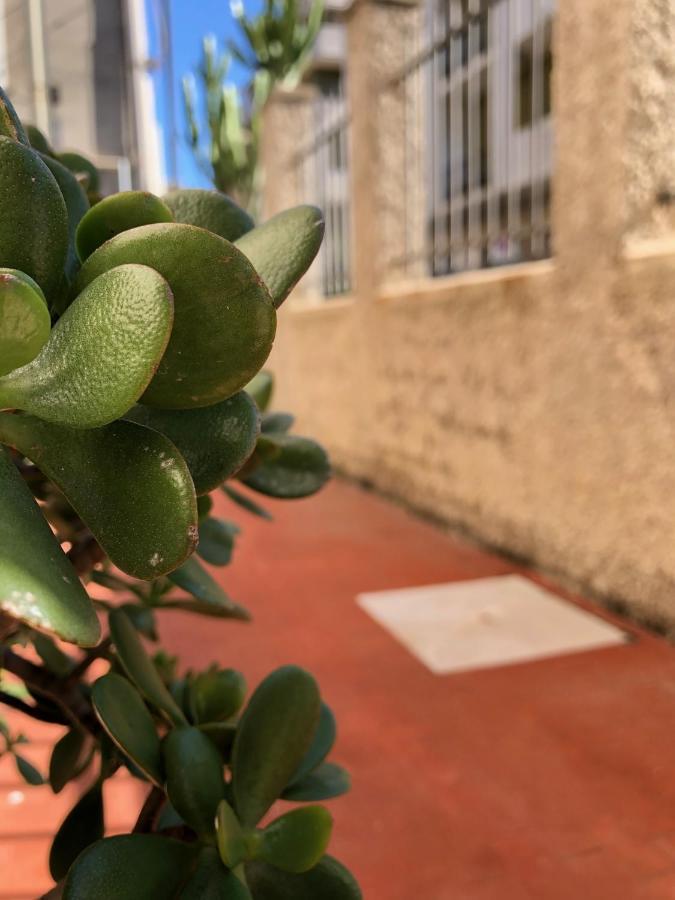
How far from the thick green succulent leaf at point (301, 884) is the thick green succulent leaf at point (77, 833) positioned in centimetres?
11

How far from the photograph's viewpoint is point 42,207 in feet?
1.06

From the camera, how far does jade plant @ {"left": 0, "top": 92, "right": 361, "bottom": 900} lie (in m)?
0.28

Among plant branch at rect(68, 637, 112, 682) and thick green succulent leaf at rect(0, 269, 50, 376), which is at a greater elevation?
thick green succulent leaf at rect(0, 269, 50, 376)

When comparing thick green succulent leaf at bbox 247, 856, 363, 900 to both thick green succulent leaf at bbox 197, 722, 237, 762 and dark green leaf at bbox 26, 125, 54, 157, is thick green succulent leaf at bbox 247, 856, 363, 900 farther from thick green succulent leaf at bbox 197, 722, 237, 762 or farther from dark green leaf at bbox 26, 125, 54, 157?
dark green leaf at bbox 26, 125, 54, 157

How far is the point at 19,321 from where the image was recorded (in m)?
0.28

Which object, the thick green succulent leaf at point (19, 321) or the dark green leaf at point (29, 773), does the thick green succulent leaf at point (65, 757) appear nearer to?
the dark green leaf at point (29, 773)

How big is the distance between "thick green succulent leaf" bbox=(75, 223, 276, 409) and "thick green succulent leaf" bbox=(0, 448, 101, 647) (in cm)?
7

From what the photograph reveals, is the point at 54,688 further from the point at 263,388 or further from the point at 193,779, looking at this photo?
the point at 263,388

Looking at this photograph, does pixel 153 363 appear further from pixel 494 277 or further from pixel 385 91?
pixel 385 91

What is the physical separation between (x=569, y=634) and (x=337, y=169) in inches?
172

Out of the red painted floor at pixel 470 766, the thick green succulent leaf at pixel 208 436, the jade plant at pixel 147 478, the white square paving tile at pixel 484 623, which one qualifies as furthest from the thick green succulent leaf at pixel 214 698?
the white square paving tile at pixel 484 623

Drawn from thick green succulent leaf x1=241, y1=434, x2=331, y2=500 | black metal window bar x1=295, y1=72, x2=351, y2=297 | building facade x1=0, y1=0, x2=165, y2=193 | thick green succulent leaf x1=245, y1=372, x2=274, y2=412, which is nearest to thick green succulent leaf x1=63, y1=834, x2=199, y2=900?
thick green succulent leaf x1=241, y1=434, x2=331, y2=500

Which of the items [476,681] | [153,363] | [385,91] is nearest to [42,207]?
[153,363]

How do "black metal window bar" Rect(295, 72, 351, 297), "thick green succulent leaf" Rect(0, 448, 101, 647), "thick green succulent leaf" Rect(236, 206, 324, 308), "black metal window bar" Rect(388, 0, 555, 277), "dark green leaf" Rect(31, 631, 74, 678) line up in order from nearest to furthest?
"thick green succulent leaf" Rect(0, 448, 101, 647), "thick green succulent leaf" Rect(236, 206, 324, 308), "dark green leaf" Rect(31, 631, 74, 678), "black metal window bar" Rect(388, 0, 555, 277), "black metal window bar" Rect(295, 72, 351, 297)
